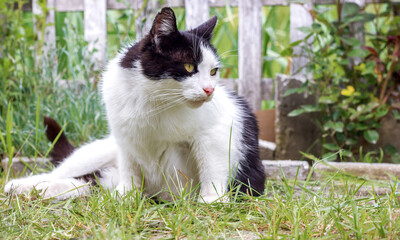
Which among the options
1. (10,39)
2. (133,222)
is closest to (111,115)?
(133,222)

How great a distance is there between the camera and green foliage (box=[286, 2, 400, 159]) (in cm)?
325

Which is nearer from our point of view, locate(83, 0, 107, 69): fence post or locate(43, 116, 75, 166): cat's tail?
locate(43, 116, 75, 166): cat's tail

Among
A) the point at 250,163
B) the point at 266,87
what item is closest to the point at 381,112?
the point at 266,87

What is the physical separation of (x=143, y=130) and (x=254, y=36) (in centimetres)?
211

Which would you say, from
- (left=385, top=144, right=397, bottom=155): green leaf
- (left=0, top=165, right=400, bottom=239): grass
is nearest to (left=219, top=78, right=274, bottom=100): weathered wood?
(left=385, top=144, right=397, bottom=155): green leaf

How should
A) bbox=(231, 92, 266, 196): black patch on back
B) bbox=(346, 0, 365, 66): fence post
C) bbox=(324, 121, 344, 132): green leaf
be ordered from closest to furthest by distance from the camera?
bbox=(231, 92, 266, 196): black patch on back < bbox=(324, 121, 344, 132): green leaf < bbox=(346, 0, 365, 66): fence post

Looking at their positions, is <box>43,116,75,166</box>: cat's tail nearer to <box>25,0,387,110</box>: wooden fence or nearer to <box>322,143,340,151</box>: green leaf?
<box>25,0,387,110</box>: wooden fence

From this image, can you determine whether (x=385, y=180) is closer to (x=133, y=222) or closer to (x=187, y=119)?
(x=187, y=119)

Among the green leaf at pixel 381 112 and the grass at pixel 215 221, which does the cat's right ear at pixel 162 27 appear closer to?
the grass at pixel 215 221

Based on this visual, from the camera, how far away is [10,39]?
353cm

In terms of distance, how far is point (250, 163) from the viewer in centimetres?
223

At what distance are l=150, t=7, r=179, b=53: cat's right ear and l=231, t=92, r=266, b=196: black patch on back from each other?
2.09ft

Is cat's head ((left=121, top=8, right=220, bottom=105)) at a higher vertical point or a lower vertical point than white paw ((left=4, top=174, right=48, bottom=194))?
higher

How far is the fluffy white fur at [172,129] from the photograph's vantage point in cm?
190
